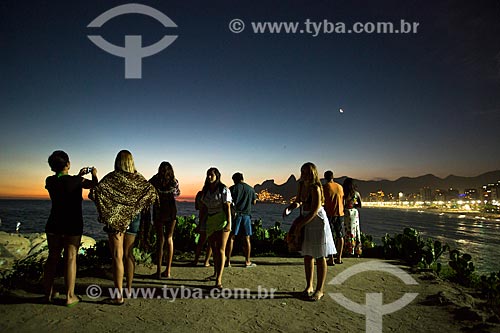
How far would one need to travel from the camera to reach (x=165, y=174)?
17.3 feet

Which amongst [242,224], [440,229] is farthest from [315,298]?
[440,229]

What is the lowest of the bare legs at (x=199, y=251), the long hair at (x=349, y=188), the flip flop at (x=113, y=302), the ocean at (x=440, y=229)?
the ocean at (x=440, y=229)

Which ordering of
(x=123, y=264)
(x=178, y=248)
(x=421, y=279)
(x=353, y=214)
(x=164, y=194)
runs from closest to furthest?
(x=123, y=264)
(x=164, y=194)
(x=421, y=279)
(x=353, y=214)
(x=178, y=248)

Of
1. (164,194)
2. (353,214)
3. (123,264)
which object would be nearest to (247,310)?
(123,264)

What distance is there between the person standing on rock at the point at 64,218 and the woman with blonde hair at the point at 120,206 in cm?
29

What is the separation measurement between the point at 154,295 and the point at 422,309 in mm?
4062

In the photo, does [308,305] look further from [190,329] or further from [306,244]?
[190,329]

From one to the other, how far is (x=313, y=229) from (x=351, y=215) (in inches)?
127

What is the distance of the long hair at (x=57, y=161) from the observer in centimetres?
412

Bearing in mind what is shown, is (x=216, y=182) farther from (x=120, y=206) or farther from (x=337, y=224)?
(x=337, y=224)

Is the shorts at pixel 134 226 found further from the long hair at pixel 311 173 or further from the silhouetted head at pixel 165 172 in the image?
the long hair at pixel 311 173

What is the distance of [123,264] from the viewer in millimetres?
4523

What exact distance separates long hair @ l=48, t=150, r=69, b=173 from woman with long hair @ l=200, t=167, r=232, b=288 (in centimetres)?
217

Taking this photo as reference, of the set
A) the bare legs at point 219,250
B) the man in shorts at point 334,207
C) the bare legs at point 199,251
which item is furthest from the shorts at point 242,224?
the man in shorts at point 334,207
